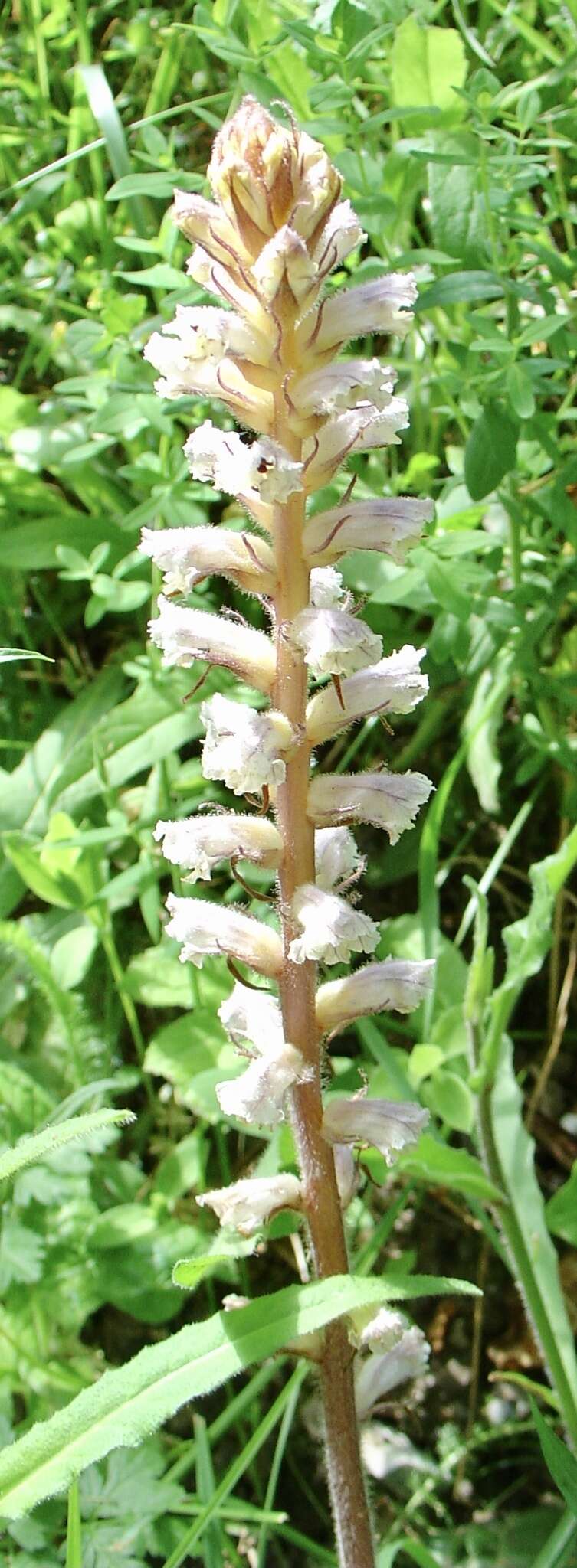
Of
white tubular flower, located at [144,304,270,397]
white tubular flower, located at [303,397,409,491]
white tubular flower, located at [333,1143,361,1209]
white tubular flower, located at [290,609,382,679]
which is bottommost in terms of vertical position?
white tubular flower, located at [333,1143,361,1209]

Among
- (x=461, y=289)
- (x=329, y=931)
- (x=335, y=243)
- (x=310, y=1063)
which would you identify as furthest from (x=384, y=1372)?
(x=461, y=289)

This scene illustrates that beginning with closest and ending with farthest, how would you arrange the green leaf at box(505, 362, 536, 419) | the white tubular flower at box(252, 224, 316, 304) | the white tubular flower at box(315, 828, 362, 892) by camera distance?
the white tubular flower at box(252, 224, 316, 304) → the white tubular flower at box(315, 828, 362, 892) → the green leaf at box(505, 362, 536, 419)

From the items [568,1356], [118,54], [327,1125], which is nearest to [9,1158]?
[327,1125]

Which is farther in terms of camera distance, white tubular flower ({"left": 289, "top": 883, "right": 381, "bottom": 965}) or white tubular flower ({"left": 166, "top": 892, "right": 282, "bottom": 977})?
white tubular flower ({"left": 166, "top": 892, "right": 282, "bottom": 977})

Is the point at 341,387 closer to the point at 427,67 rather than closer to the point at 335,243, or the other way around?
the point at 335,243

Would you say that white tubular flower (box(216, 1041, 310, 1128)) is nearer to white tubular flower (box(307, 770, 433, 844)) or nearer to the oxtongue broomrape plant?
the oxtongue broomrape plant

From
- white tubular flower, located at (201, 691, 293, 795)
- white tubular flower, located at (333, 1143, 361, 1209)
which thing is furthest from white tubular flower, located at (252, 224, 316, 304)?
white tubular flower, located at (333, 1143, 361, 1209)
